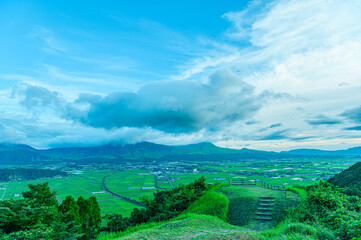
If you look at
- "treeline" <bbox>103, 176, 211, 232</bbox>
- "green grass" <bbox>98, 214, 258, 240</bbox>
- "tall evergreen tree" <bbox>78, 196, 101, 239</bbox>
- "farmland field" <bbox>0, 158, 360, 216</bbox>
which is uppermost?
"green grass" <bbox>98, 214, 258, 240</bbox>

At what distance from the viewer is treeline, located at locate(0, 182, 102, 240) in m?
12.1

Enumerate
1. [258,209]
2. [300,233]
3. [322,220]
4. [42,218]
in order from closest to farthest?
[300,233], [322,220], [258,209], [42,218]

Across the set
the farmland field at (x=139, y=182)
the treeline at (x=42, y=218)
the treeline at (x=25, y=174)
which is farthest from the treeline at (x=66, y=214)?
the treeline at (x=25, y=174)

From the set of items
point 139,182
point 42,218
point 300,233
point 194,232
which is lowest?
point 139,182

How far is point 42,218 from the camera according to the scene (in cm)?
1698

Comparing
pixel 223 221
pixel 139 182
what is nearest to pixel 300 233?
pixel 223 221

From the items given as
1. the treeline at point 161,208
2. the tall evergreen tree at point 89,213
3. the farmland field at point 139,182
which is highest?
the treeline at point 161,208

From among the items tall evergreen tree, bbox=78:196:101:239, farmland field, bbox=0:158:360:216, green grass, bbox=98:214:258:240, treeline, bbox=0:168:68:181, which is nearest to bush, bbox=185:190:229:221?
green grass, bbox=98:214:258:240

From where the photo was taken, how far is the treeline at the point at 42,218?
12.1 m

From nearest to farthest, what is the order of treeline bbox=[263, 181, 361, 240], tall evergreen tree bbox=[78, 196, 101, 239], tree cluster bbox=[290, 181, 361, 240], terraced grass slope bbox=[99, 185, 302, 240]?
treeline bbox=[263, 181, 361, 240] → terraced grass slope bbox=[99, 185, 302, 240] → tree cluster bbox=[290, 181, 361, 240] → tall evergreen tree bbox=[78, 196, 101, 239]

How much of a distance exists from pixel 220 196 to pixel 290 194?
21.5ft

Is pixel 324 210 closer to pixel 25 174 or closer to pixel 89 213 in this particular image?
pixel 89 213

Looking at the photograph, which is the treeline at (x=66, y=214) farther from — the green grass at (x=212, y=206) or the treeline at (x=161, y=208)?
the green grass at (x=212, y=206)

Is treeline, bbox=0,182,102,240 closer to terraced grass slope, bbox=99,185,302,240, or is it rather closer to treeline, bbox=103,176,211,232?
terraced grass slope, bbox=99,185,302,240
